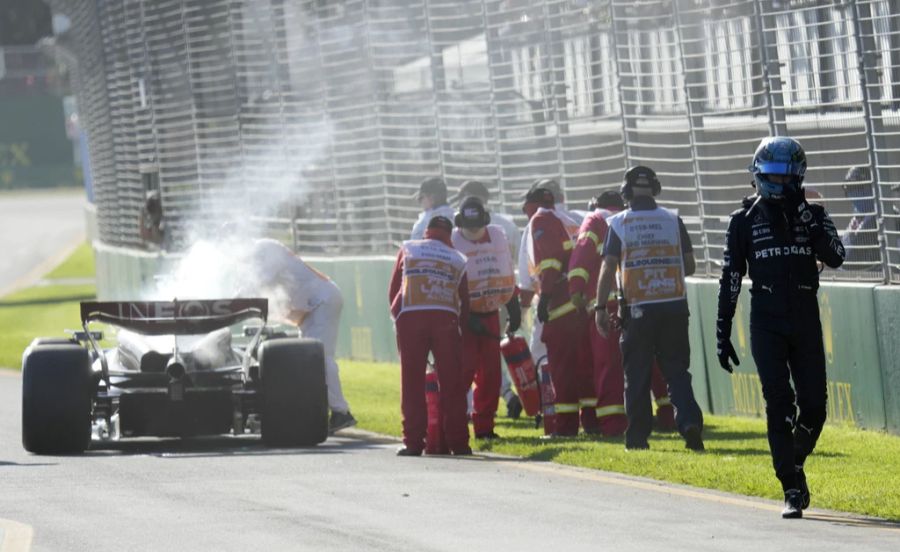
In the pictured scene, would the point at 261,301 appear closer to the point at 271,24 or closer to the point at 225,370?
the point at 225,370

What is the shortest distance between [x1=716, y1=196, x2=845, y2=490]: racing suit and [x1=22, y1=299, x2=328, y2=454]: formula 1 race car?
468 cm

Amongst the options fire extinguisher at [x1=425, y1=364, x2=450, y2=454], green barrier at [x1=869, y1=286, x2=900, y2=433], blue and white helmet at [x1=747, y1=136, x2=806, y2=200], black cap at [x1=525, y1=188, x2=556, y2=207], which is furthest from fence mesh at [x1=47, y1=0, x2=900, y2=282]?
blue and white helmet at [x1=747, y1=136, x2=806, y2=200]

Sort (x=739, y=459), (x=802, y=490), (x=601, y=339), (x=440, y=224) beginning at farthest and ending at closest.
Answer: (x=601, y=339) → (x=440, y=224) → (x=739, y=459) → (x=802, y=490)

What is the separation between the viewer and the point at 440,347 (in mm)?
13352

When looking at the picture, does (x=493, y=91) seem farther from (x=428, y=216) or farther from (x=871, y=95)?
(x=871, y=95)

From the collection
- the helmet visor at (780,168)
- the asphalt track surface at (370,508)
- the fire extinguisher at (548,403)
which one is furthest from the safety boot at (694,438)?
the helmet visor at (780,168)

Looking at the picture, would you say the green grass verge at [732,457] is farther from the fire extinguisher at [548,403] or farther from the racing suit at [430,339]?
the racing suit at [430,339]

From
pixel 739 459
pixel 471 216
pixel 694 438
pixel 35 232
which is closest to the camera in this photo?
pixel 739 459

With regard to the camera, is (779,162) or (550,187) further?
(550,187)

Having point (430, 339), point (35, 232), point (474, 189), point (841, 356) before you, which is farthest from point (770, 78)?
point (35, 232)

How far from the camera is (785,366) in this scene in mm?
9914

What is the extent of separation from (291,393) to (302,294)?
5.76 ft

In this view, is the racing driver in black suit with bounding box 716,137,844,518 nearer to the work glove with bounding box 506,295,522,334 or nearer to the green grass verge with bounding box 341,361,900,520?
the green grass verge with bounding box 341,361,900,520

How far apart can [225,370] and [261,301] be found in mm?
608
